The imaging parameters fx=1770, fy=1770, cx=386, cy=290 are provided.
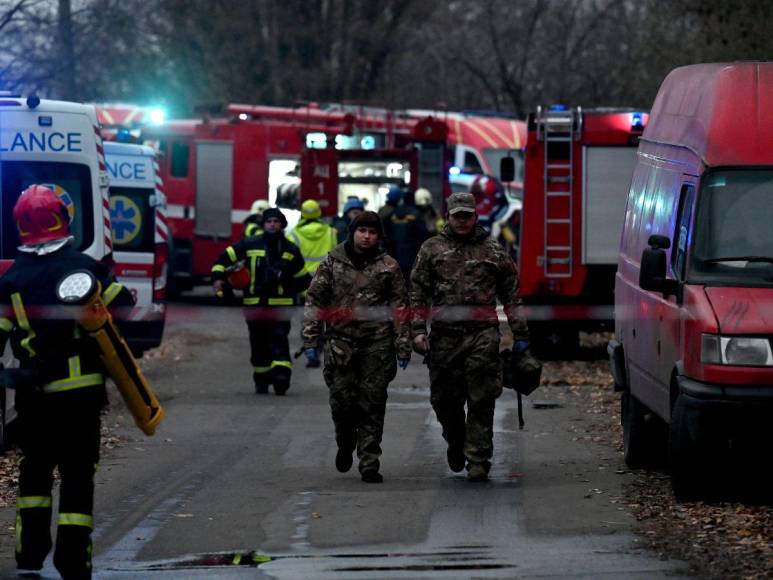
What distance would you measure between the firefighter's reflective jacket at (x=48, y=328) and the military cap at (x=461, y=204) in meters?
3.59

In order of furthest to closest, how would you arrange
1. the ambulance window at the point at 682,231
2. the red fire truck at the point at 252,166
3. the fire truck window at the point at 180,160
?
the fire truck window at the point at 180,160 → the red fire truck at the point at 252,166 → the ambulance window at the point at 682,231

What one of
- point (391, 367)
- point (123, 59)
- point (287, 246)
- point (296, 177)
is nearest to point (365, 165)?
point (296, 177)

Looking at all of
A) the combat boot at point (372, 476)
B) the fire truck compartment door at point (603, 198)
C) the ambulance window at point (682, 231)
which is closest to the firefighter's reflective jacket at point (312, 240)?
the fire truck compartment door at point (603, 198)

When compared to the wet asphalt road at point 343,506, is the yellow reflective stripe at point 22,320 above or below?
above

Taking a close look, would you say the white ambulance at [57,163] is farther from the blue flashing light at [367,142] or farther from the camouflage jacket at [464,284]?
the blue flashing light at [367,142]

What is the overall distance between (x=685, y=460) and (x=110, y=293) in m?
3.27

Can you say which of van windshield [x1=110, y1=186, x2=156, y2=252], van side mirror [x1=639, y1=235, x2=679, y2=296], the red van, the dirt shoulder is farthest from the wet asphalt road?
van windshield [x1=110, y1=186, x2=156, y2=252]

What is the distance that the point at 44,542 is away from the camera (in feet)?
25.6

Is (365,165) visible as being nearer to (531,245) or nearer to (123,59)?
(123,59)

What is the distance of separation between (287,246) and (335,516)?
6.99 m

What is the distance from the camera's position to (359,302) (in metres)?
11.1

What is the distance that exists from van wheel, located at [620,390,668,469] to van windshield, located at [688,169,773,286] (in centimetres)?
179

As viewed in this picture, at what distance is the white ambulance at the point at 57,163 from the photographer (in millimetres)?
14688

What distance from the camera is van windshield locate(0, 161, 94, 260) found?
14672 millimetres
